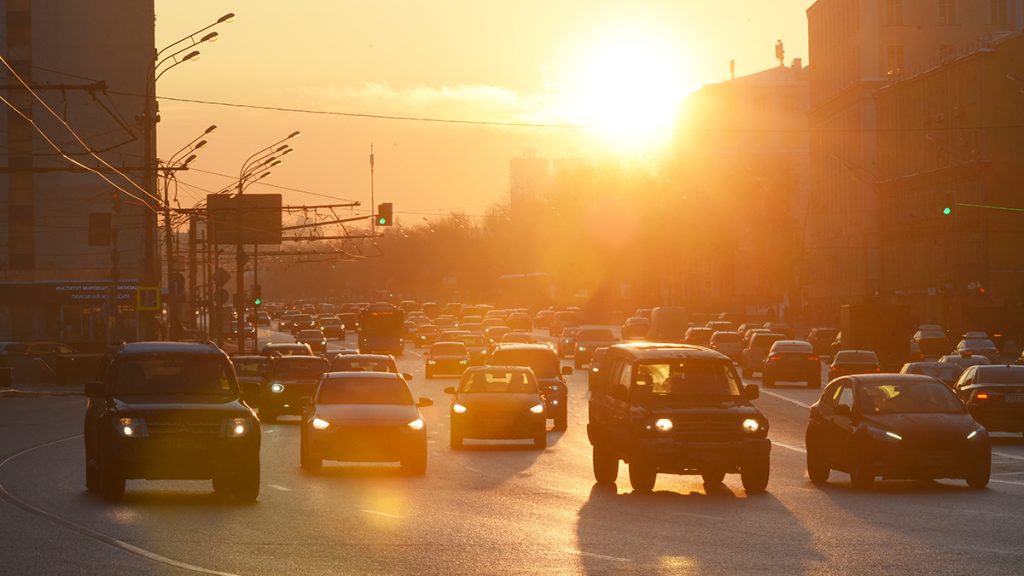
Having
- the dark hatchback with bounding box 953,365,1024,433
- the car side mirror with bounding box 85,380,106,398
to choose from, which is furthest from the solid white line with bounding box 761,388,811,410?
the car side mirror with bounding box 85,380,106,398

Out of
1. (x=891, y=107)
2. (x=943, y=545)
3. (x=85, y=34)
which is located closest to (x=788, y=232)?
(x=891, y=107)

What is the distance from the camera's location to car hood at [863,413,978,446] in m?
22.0

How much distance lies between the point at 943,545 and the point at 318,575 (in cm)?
593

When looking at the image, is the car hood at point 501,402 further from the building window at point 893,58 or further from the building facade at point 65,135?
the building window at point 893,58

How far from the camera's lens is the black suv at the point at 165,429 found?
65.4ft

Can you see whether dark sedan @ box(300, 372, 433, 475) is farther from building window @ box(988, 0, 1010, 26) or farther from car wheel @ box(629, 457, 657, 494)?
building window @ box(988, 0, 1010, 26)

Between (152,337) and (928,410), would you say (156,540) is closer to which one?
(928,410)

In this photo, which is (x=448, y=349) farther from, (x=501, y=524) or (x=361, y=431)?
(x=501, y=524)

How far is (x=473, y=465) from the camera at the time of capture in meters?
27.0

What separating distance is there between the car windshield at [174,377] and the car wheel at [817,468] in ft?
26.8

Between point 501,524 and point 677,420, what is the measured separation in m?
4.36

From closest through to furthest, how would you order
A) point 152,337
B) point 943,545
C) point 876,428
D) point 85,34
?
point 943,545, point 876,428, point 152,337, point 85,34

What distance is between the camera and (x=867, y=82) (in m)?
120

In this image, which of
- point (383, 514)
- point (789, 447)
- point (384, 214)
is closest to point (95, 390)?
point (383, 514)
